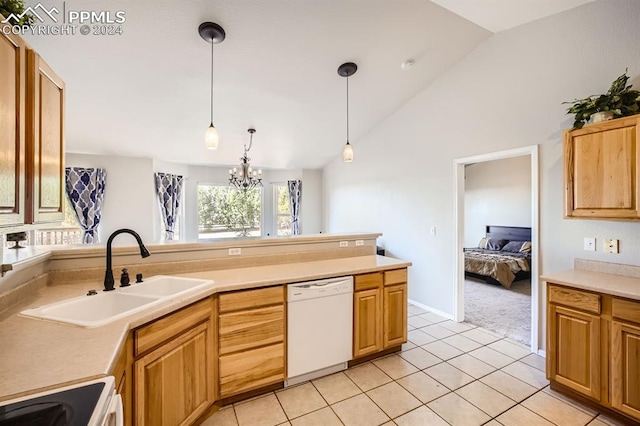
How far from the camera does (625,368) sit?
1.84m

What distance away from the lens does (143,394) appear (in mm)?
1426

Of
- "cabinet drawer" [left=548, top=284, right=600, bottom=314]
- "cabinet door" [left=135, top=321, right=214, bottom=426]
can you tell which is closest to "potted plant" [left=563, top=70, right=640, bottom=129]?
"cabinet drawer" [left=548, top=284, right=600, bottom=314]

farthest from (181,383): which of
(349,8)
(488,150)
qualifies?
(488,150)

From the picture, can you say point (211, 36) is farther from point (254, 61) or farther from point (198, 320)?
point (198, 320)

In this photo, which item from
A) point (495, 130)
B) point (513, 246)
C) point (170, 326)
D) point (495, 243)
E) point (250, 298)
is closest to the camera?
point (170, 326)

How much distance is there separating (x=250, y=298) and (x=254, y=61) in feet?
8.09

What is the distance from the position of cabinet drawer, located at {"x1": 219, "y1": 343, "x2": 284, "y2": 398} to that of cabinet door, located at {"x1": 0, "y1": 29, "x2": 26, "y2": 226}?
148cm

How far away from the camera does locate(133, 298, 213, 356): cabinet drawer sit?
4.62 feet

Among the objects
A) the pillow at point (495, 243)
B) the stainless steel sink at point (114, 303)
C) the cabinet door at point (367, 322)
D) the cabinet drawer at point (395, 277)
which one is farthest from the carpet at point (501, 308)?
the stainless steel sink at point (114, 303)

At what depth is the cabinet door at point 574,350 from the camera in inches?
77.7

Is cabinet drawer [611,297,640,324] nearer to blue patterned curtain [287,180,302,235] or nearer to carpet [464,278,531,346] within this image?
carpet [464,278,531,346]

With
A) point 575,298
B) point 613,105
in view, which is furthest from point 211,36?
point 575,298

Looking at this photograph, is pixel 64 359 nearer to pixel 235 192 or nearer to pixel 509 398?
pixel 509 398

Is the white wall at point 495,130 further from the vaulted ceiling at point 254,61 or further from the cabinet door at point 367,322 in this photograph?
the cabinet door at point 367,322
